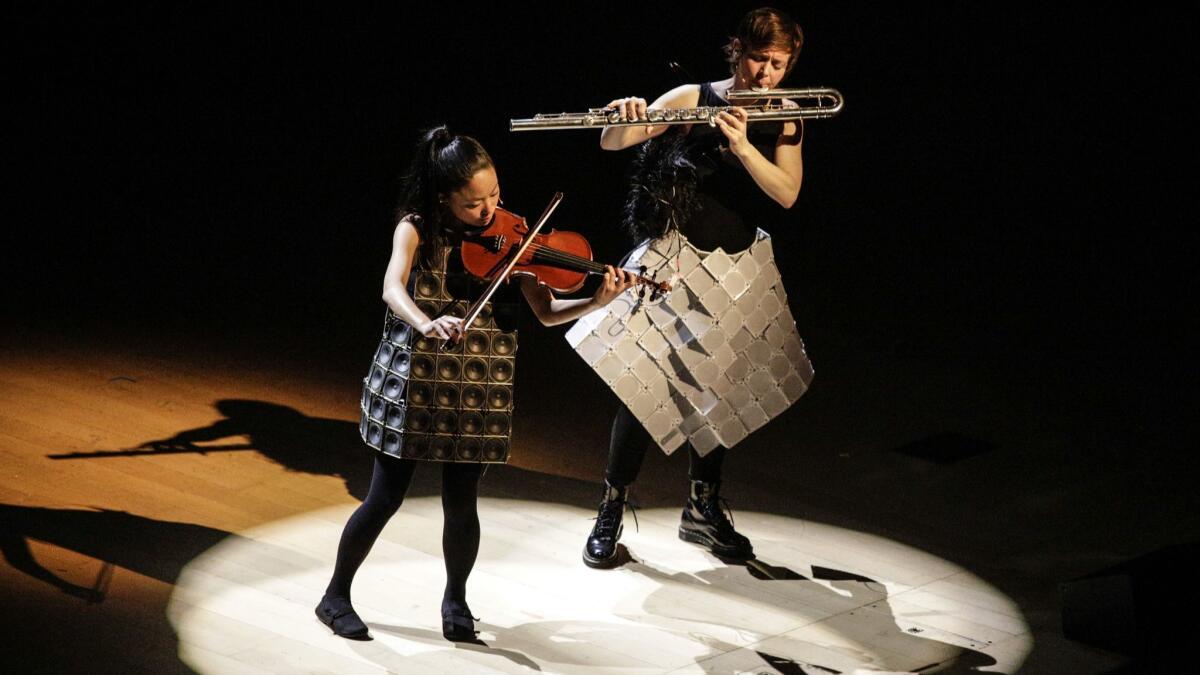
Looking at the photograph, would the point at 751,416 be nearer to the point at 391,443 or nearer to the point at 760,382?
the point at 760,382

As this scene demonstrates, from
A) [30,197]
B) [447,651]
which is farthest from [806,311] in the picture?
[30,197]

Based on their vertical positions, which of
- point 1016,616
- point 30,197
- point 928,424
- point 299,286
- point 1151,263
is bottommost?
point 1016,616

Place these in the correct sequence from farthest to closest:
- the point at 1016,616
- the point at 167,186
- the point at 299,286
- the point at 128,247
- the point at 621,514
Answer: the point at 167,186 → the point at 128,247 → the point at 299,286 → the point at 621,514 → the point at 1016,616

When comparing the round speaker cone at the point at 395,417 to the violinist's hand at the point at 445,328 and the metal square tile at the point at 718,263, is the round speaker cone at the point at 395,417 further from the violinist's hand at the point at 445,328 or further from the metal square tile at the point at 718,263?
the metal square tile at the point at 718,263

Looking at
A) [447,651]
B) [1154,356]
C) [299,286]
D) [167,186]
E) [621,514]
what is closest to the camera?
[447,651]

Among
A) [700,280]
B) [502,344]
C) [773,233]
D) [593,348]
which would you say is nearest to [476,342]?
[502,344]

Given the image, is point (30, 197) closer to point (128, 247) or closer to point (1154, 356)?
point (128, 247)

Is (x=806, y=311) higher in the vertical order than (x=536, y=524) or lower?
higher

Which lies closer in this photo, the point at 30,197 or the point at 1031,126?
the point at 30,197

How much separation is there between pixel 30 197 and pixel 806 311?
4.46 m

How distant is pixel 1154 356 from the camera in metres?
6.44

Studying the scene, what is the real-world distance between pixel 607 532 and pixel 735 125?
1.20 meters

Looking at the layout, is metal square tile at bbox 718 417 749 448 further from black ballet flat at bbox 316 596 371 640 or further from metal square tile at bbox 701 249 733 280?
black ballet flat at bbox 316 596 371 640

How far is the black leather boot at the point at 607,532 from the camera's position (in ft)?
13.0
